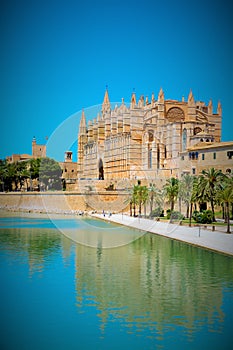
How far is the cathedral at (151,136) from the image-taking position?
172 feet

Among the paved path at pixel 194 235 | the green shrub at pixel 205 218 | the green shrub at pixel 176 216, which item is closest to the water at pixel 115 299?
the paved path at pixel 194 235

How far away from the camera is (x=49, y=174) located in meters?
67.0

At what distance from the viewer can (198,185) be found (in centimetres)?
3309

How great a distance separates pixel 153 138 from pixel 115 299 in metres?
44.4

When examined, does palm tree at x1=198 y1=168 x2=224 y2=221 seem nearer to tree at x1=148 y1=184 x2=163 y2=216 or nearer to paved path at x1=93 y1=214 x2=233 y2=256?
paved path at x1=93 y1=214 x2=233 y2=256

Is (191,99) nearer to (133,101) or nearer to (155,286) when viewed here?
(133,101)

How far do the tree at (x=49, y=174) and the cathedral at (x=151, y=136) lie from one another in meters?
5.96

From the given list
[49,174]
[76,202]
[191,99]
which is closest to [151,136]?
[191,99]

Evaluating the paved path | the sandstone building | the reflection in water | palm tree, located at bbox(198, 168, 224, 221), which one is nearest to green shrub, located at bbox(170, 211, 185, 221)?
the paved path

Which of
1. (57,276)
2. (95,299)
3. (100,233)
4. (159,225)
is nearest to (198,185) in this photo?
(159,225)

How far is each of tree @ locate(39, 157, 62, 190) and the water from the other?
4185cm

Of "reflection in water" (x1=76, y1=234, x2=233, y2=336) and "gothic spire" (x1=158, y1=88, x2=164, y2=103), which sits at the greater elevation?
"gothic spire" (x1=158, y1=88, x2=164, y2=103)

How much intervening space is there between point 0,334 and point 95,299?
343 centimetres

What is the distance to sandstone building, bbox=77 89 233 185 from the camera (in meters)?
51.1
